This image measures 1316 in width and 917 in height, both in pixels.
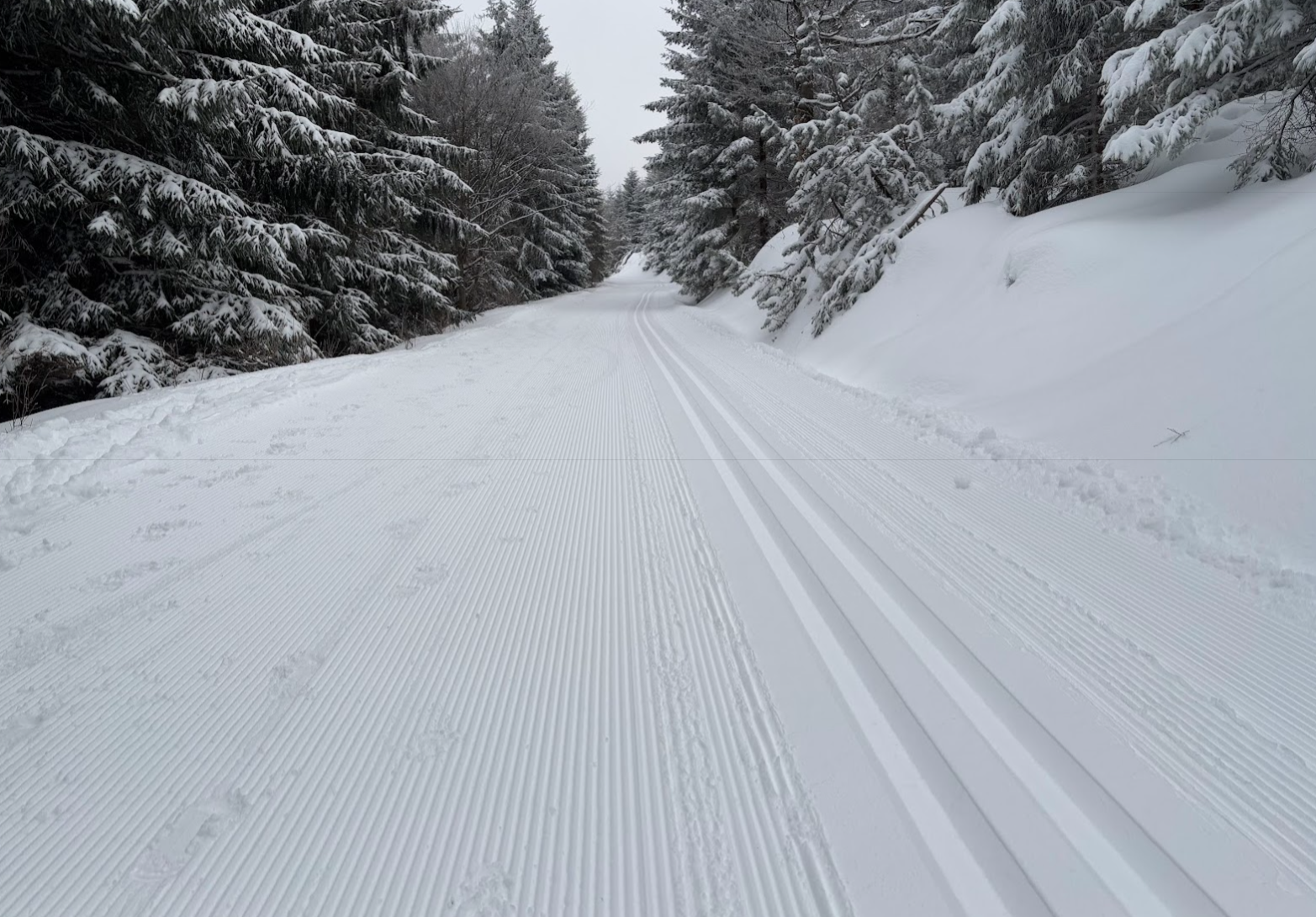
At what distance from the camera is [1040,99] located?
22.4ft

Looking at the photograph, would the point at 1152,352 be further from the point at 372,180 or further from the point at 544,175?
the point at 544,175

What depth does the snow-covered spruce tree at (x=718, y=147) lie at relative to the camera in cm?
1736

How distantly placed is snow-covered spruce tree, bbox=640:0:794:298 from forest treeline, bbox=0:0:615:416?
859cm

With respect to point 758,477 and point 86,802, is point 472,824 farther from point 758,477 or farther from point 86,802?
point 758,477

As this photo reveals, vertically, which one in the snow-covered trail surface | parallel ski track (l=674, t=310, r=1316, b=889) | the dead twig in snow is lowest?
the snow-covered trail surface

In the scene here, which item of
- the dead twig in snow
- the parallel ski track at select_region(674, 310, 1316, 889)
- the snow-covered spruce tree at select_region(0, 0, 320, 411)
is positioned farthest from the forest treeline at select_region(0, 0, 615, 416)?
the dead twig in snow

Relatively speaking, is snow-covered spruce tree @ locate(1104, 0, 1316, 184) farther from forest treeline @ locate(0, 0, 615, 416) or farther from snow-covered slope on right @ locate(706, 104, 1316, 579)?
forest treeline @ locate(0, 0, 615, 416)

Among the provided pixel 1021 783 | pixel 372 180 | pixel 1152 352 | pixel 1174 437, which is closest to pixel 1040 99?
pixel 1152 352

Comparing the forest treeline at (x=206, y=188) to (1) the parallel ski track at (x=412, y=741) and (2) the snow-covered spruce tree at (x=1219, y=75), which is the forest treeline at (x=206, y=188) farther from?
(2) the snow-covered spruce tree at (x=1219, y=75)

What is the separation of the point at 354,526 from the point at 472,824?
7.09ft

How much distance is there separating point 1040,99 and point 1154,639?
738 cm

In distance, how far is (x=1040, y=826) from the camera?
1.43 meters

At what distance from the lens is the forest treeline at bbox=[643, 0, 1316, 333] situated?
4.84 m

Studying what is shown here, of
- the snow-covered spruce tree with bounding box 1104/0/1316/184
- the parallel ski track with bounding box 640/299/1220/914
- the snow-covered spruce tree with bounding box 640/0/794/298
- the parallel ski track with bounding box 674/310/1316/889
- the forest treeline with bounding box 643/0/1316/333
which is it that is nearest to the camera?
the parallel ski track with bounding box 640/299/1220/914
